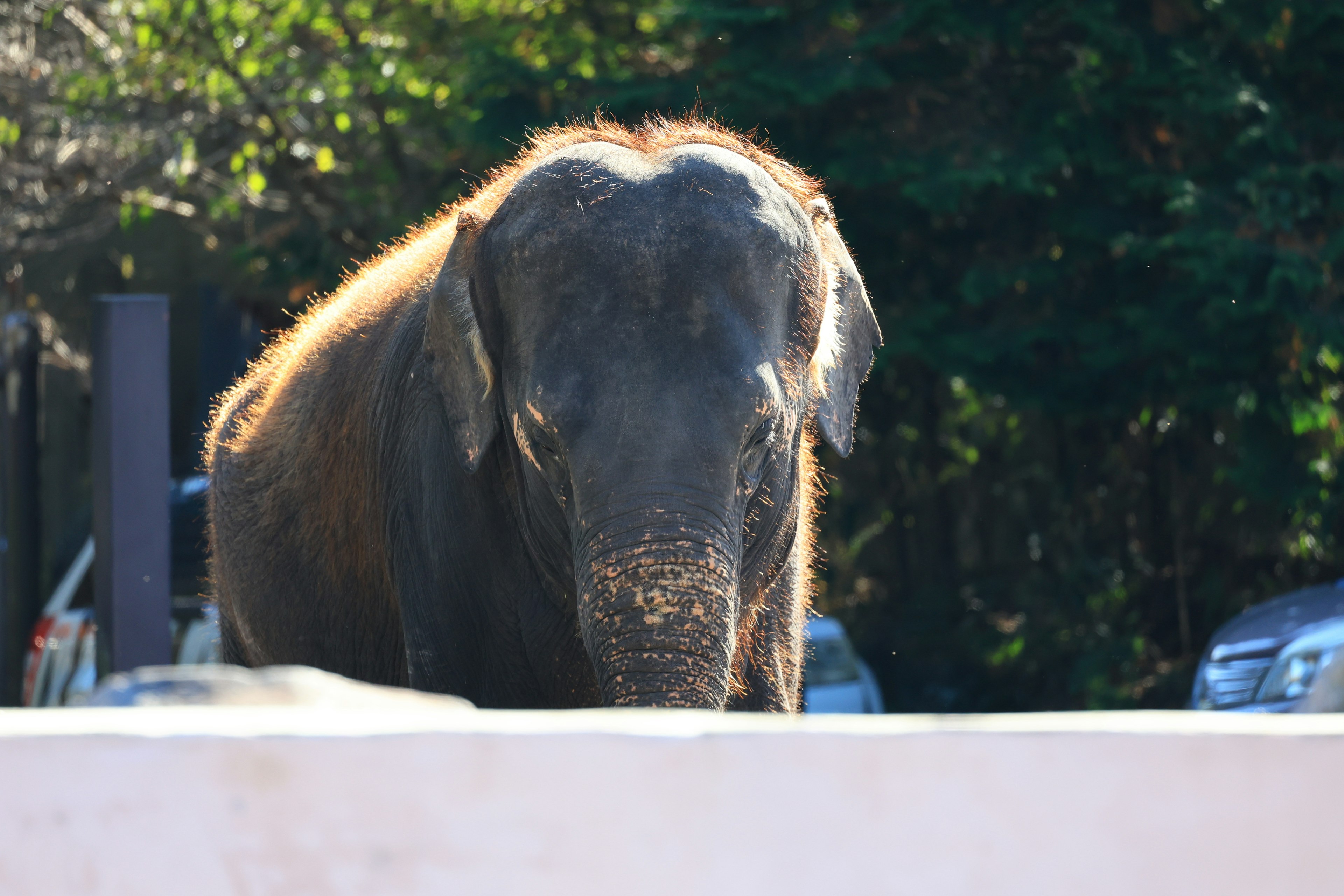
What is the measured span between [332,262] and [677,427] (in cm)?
767

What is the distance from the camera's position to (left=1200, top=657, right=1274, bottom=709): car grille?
23.2 feet

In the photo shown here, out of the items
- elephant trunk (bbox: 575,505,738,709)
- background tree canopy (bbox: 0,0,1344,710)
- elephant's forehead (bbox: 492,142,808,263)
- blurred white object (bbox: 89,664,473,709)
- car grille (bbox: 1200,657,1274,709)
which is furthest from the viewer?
background tree canopy (bbox: 0,0,1344,710)

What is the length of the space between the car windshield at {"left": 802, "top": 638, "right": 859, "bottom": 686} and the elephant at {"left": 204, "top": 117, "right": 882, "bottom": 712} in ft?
16.1

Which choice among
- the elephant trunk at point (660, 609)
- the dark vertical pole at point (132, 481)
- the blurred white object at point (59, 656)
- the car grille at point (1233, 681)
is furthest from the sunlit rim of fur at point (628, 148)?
the blurred white object at point (59, 656)

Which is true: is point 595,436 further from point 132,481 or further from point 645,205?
point 132,481

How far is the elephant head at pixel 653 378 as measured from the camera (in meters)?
3.32

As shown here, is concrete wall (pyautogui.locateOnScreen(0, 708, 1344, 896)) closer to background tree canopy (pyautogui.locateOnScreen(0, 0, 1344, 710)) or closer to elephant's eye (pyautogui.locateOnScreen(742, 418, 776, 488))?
elephant's eye (pyautogui.locateOnScreen(742, 418, 776, 488))

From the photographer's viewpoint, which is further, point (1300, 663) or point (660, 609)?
point (1300, 663)

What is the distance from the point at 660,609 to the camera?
10.7ft

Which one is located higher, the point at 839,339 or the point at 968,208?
the point at 968,208

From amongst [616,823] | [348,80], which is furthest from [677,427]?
[348,80]

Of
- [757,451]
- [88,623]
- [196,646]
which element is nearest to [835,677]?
[196,646]

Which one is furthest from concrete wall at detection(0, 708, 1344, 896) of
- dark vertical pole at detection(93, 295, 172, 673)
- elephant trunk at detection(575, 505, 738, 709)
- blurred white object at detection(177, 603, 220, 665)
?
blurred white object at detection(177, 603, 220, 665)

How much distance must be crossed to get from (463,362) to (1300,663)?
14.7 ft
